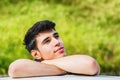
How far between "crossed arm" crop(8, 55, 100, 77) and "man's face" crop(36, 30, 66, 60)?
0.08m

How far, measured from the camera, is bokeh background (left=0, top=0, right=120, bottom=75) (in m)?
4.57

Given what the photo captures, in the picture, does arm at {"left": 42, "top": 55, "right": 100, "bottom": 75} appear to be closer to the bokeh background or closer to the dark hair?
the dark hair

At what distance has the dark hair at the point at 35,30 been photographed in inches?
67.5

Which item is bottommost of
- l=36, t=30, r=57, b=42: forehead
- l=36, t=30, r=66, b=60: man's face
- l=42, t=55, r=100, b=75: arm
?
l=42, t=55, r=100, b=75: arm

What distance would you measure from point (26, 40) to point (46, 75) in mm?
194

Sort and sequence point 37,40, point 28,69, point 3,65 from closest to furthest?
point 28,69, point 37,40, point 3,65

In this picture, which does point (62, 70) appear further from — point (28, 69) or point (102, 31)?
point (102, 31)

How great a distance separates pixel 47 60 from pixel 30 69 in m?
0.13

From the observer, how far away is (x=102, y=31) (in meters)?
4.81

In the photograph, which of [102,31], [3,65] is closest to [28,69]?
[3,65]

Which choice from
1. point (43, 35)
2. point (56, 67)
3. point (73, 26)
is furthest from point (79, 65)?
point (73, 26)

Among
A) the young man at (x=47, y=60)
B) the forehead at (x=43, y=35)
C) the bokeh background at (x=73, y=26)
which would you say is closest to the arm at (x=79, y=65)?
the young man at (x=47, y=60)

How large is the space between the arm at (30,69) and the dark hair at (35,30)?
0.14m

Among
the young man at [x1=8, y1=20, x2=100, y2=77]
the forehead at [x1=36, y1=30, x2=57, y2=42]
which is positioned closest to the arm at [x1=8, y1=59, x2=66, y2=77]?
the young man at [x1=8, y1=20, x2=100, y2=77]
